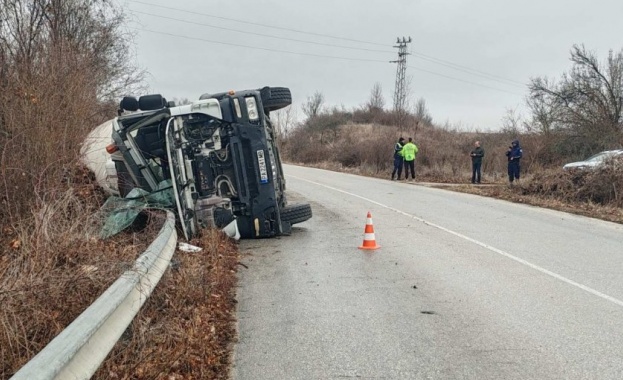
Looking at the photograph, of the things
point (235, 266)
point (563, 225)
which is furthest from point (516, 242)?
point (235, 266)

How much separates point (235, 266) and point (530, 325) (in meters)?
3.82

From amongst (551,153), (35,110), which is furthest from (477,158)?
(35,110)

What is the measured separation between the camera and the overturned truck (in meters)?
7.82

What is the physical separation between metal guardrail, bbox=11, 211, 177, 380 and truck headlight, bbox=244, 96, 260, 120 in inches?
184

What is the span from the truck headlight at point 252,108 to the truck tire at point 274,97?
78 cm

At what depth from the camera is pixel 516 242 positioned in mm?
8469

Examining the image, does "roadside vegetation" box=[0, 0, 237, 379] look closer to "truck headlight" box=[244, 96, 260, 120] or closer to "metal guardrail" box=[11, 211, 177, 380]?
"metal guardrail" box=[11, 211, 177, 380]

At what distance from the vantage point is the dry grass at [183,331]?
3.40m

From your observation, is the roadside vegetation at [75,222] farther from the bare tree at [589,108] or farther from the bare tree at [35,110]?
the bare tree at [589,108]

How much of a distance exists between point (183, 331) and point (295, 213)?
17.4 feet

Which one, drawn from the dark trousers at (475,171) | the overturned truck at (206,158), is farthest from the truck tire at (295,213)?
the dark trousers at (475,171)

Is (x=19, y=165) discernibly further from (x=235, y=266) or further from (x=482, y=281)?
(x=482, y=281)

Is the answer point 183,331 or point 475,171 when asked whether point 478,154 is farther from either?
point 183,331

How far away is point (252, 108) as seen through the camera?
8.47 meters
